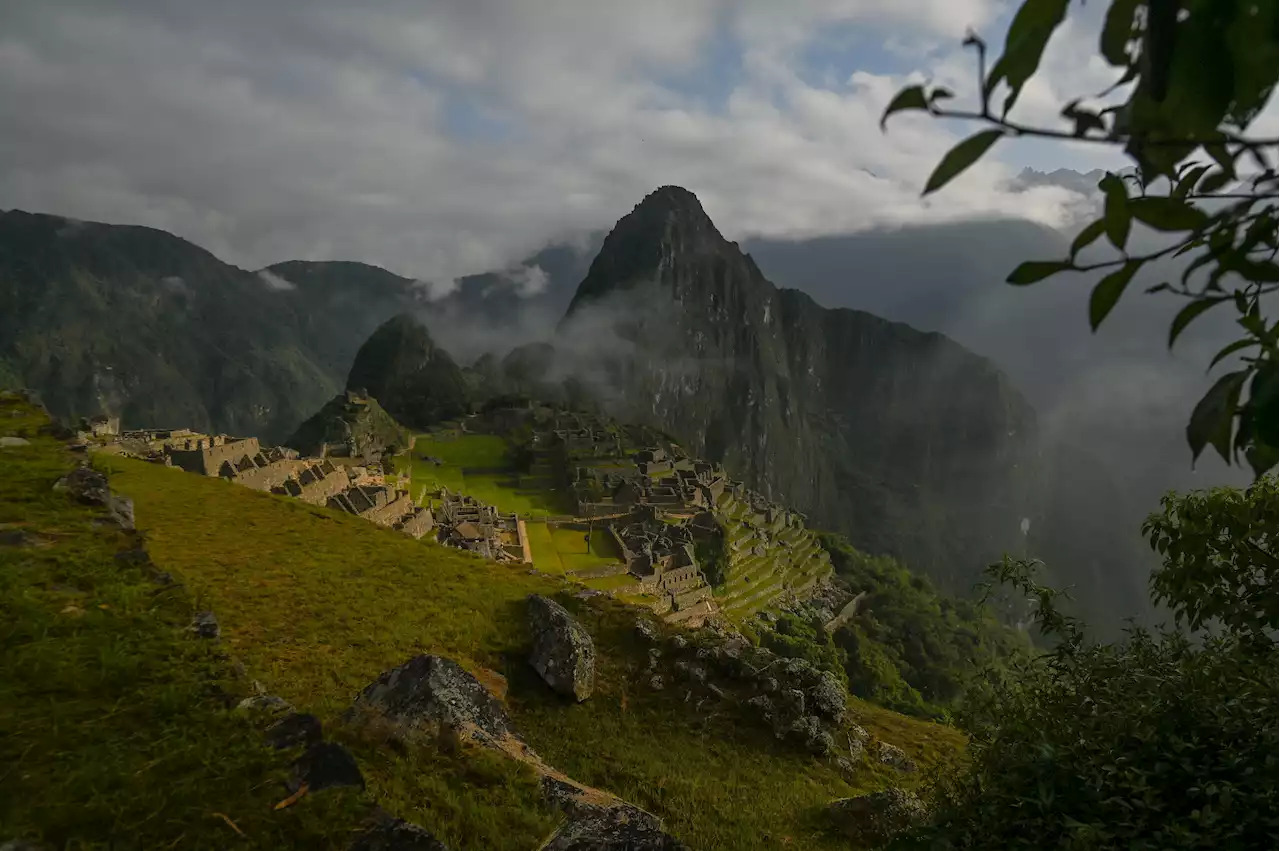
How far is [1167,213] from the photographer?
32.0 inches

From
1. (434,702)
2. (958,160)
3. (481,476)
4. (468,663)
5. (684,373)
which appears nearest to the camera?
(958,160)

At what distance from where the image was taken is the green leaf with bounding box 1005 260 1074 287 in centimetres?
82

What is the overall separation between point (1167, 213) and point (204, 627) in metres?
4.31

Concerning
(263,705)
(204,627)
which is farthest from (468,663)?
(263,705)

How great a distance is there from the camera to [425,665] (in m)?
4.50

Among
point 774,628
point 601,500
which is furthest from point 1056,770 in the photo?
point 601,500

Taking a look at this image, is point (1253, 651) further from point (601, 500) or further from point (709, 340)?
point (709, 340)

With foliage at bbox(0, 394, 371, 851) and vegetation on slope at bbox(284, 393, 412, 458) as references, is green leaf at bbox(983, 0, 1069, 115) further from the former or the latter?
vegetation on slope at bbox(284, 393, 412, 458)

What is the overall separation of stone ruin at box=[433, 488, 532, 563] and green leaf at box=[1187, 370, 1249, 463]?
1840 cm

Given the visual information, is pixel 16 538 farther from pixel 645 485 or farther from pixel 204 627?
pixel 645 485

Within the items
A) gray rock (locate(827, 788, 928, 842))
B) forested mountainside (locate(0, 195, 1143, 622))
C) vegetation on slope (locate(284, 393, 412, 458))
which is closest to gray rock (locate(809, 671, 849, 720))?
gray rock (locate(827, 788, 928, 842))

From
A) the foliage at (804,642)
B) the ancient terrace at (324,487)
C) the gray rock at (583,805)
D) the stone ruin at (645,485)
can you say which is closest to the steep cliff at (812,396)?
the stone ruin at (645,485)

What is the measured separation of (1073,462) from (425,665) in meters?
164

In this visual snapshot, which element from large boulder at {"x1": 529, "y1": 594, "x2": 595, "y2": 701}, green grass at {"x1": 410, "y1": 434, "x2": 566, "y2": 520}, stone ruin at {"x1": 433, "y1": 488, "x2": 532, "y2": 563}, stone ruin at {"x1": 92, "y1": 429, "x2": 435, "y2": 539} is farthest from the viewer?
green grass at {"x1": 410, "y1": 434, "x2": 566, "y2": 520}
